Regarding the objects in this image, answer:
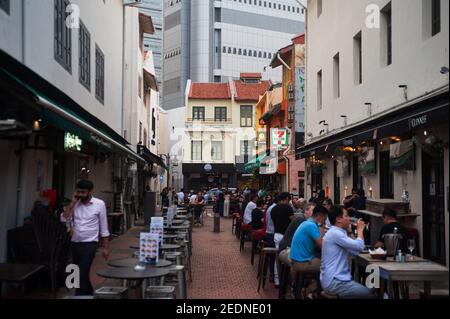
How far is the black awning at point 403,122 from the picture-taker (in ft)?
25.2

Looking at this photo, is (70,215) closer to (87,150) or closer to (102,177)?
(87,150)

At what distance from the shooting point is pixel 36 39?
10023mm

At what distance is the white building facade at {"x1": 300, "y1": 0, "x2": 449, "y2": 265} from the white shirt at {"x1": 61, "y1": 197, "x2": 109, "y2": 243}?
14.7 ft

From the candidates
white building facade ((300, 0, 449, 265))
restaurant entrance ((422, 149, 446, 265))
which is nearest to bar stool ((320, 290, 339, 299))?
white building facade ((300, 0, 449, 265))

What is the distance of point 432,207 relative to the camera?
10109mm

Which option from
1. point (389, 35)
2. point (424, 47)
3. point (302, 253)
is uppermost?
point (389, 35)

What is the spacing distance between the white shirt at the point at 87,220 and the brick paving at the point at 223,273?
2.54m

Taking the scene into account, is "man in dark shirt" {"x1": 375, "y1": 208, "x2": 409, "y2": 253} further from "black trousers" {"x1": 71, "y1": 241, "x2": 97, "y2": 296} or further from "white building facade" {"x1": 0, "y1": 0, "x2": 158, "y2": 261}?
"white building facade" {"x1": 0, "y1": 0, "x2": 158, "y2": 261}

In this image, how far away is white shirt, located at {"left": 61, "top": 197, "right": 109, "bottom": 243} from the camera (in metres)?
7.35

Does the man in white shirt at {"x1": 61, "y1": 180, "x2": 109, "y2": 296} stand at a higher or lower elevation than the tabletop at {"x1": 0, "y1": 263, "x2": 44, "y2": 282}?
higher

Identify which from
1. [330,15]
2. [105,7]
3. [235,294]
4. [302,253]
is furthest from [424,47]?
[105,7]

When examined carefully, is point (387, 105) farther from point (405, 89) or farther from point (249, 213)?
point (249, 213)

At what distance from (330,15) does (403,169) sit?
871cm
